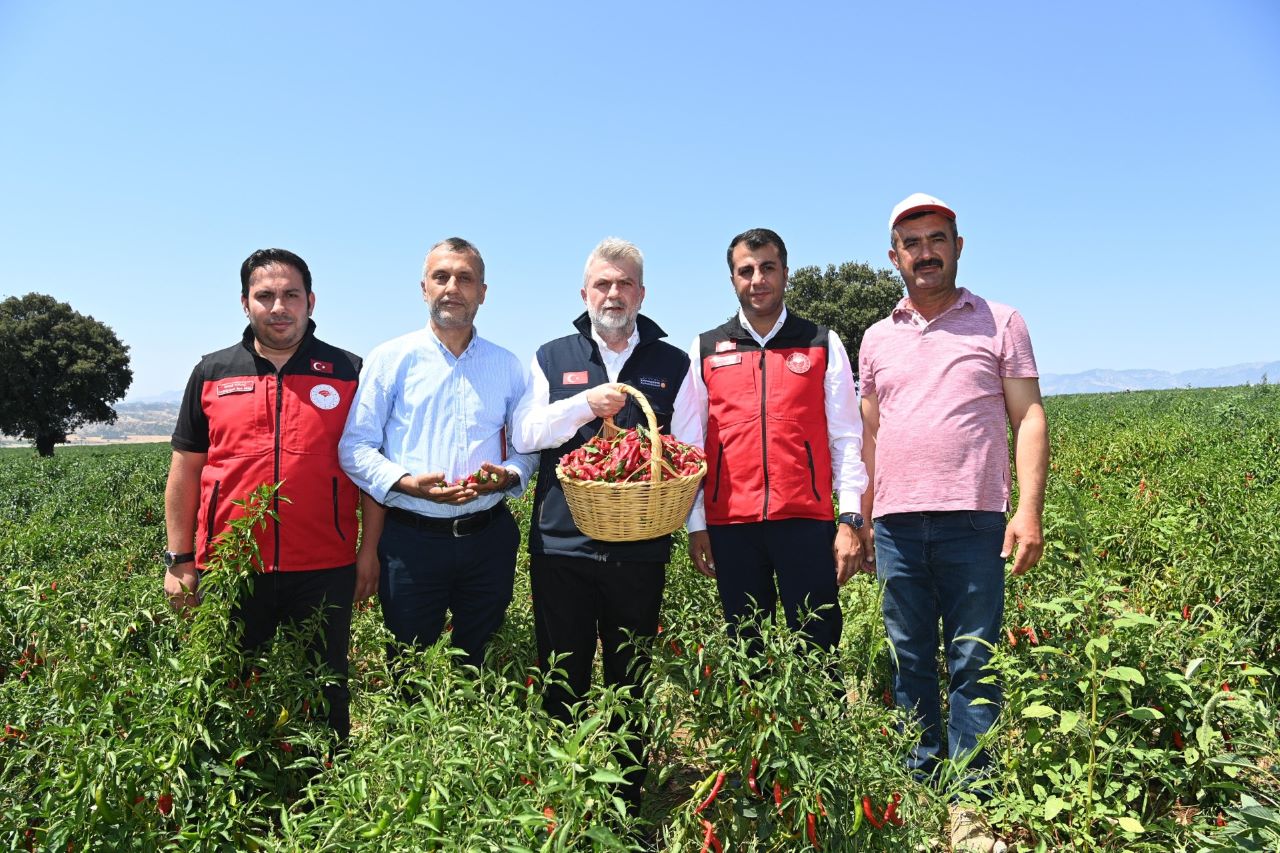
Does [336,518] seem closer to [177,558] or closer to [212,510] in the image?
[212,510]

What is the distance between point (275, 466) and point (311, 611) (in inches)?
27.0

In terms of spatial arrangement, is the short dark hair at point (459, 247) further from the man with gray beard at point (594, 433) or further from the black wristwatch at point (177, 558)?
the black wristwatch at point (177, 558)

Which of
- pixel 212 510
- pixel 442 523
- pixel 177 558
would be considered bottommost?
pixel 177 558

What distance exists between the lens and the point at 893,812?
7.95 feet

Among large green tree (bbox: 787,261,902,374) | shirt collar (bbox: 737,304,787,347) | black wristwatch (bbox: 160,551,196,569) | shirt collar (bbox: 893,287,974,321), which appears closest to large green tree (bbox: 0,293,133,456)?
large green tree (bbox: 787,261,902,374)

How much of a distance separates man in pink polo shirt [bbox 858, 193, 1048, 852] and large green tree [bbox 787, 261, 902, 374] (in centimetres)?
3645

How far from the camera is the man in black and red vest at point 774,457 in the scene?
3.57m

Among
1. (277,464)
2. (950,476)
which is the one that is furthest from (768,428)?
(277,464)

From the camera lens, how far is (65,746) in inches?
90.3

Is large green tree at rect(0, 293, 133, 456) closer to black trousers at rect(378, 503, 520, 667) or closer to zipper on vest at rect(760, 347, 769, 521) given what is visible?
black trousers at rect(378, 503, 520, 667)

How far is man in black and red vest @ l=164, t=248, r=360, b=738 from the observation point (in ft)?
10.7

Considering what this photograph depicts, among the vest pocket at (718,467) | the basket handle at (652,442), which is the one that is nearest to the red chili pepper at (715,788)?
the basket handle at (652,442)

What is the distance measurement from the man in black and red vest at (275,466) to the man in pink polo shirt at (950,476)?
2.56 meters

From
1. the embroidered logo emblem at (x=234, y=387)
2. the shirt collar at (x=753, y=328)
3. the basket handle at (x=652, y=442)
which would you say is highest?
the shirt collar at (x=753, y=328)
